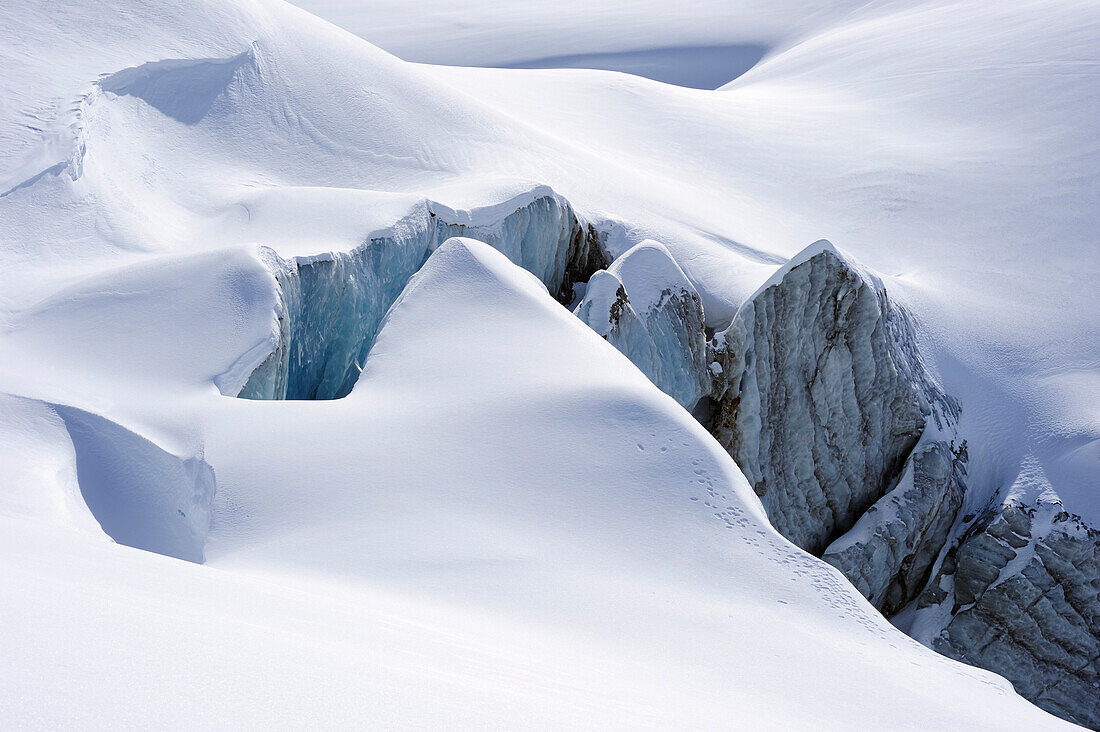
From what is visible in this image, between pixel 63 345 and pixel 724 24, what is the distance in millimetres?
34192

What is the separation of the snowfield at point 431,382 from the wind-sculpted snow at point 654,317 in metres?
0.04

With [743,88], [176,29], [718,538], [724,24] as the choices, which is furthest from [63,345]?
[724,24]

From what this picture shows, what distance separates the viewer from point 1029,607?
26.6 ft

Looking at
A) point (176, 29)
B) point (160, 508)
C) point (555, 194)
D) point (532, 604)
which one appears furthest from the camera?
point (176, 29)

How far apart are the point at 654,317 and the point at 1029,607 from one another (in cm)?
423

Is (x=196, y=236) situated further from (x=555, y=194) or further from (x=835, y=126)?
(x=835, y=126)

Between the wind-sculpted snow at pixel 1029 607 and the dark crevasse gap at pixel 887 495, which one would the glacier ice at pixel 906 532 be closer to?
the dark crevasse gap at pixel 887 495

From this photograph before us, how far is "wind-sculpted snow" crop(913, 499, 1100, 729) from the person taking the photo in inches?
314

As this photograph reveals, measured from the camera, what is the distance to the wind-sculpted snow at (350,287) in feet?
19.6

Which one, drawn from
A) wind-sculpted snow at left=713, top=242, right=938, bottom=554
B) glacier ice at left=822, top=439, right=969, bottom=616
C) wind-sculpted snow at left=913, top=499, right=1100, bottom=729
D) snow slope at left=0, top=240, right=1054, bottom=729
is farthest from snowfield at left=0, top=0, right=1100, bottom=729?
wind-sculpted snow at left=713, top=242, right=938, bottom=554

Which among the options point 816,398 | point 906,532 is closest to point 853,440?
point 816,398

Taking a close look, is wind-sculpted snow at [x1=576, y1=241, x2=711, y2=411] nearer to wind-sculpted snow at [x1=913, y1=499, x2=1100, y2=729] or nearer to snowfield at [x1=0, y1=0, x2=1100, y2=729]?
snowfield at [x1=0, y1=0, x2=1100, y2=729]

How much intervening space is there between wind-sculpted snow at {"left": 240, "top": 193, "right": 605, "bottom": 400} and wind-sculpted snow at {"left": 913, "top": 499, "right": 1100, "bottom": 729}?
4883mm

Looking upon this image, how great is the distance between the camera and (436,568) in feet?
12.3
